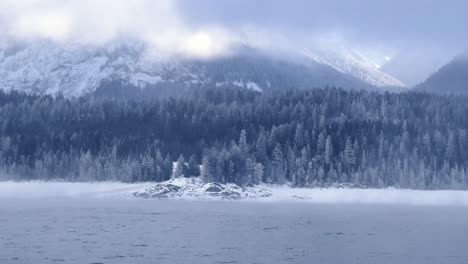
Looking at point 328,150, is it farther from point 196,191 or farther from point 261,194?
point 196,191

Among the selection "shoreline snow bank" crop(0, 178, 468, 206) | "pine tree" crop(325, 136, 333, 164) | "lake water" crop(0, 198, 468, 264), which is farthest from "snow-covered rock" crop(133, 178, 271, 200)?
"lake water" crop(0, 198, 468, 264)

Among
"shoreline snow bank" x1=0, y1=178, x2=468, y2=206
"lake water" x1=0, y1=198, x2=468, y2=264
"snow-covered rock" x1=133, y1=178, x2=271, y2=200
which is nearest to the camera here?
"lake water" x1=0, y1=198, x2=468, y2=264

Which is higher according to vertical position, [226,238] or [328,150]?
[328,150]

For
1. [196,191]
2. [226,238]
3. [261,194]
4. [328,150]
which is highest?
[328,150]

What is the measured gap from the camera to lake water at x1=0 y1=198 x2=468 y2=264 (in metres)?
56.8

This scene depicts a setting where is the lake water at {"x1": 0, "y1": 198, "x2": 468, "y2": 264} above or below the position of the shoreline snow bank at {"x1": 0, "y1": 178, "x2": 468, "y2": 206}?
below

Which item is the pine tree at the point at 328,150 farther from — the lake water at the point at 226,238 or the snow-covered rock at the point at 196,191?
the lake water at the point at 226,238

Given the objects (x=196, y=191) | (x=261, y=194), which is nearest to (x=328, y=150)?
(x=261, y=194)

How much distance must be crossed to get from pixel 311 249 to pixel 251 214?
47.2m

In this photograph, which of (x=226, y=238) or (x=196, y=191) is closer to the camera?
(x=226, y=238)

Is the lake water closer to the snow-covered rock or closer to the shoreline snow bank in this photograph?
the snow-covered rock

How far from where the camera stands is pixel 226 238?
71688mm

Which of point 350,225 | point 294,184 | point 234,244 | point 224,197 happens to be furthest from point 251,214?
point 294,184

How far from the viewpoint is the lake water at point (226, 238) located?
56.8 m
